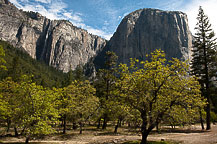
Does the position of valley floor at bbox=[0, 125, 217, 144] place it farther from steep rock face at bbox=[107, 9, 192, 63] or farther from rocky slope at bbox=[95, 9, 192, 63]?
steep rock face at bbox=[107, 9, 192, 63]

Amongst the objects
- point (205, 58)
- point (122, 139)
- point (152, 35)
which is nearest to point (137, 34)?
point (152, 35)

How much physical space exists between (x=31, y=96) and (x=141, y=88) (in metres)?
11.3

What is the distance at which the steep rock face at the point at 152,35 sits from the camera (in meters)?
Result: 150

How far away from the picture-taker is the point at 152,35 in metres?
172

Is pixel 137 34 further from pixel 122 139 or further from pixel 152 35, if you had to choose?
pixel 122 139

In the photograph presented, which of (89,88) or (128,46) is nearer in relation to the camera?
(89,88)

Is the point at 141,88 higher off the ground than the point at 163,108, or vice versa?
the point at 141,88

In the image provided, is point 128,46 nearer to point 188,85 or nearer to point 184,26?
point 184,26

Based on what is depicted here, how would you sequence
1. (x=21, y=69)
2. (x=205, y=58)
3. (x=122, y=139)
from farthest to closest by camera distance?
1. (x=21, y=69)
2. (x=205, y=58)
3. (x=122, y=139)

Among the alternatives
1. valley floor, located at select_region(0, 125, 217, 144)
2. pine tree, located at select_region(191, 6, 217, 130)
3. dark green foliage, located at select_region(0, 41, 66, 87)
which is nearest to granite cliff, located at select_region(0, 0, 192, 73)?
dark green foliage, located at select_region(0, 41, 66, 87)

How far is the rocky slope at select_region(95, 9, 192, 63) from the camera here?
5891 inches

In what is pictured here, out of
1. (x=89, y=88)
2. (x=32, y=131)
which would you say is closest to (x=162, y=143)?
(x=32, y=131)

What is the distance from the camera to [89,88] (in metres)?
31.4

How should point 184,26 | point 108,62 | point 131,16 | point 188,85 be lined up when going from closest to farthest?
point 188,85 < point 108,62 < point 184,26 < point 131,16
